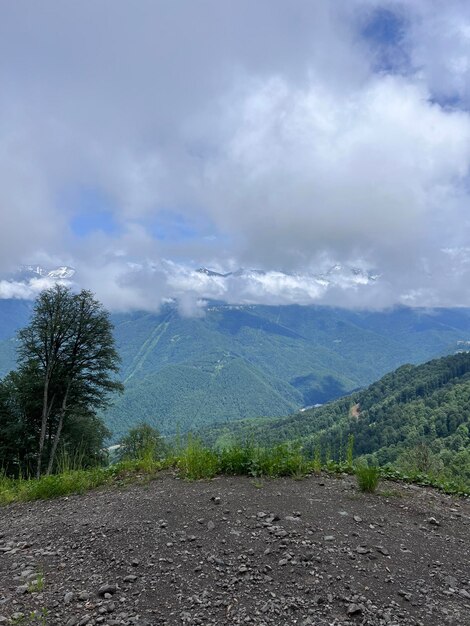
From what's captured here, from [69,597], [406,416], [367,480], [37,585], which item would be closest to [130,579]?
[69,597]

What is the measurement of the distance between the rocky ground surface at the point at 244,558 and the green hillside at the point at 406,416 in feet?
194

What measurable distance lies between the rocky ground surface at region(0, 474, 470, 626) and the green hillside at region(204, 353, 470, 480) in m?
59.0

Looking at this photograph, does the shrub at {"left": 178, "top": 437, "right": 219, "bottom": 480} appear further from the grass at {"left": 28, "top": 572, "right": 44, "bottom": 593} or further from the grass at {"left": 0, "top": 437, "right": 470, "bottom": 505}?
the grass at {"left": 28, "top": 572, "right": 44, "bottom": 593}

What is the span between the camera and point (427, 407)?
5128 inches

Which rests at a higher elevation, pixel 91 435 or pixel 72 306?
pixel 72 306

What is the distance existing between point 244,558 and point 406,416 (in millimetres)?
139428

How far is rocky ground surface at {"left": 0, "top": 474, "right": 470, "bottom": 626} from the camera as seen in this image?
13.3 ft

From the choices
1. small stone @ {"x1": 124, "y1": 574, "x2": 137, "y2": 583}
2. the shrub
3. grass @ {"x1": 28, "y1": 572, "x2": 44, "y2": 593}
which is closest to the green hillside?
the shrub

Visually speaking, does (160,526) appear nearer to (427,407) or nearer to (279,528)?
(279,528)

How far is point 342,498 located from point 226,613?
310cm

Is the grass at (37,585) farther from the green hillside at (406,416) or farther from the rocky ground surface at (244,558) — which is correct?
the green hillside at (406,416)

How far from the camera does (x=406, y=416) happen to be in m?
130

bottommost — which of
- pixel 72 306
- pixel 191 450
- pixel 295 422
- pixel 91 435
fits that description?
pixel 295 422

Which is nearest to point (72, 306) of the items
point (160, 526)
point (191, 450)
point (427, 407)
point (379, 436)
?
point (191, 450)
